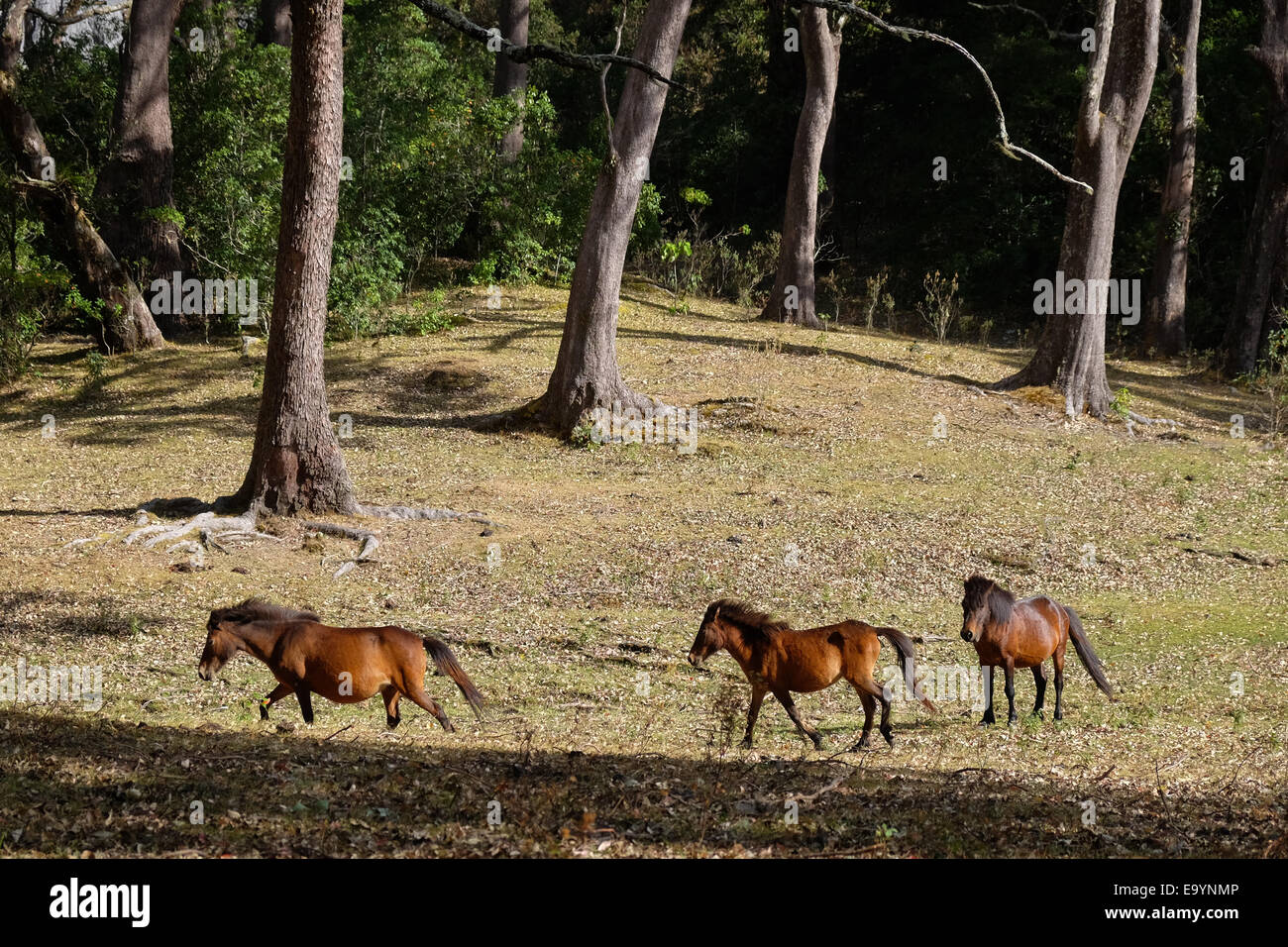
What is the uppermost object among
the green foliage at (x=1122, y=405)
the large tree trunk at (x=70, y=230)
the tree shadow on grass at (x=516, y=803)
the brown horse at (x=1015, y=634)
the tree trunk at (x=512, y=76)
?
the tree trunk at (x=512, y=76)

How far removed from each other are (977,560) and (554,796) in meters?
8.31

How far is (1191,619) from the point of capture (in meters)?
12.2

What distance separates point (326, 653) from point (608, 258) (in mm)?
12055

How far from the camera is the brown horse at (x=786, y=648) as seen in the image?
722 centimetres

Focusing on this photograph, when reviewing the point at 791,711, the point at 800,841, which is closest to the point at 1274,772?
the point at 791,711

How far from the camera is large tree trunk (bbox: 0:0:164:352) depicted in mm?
21000

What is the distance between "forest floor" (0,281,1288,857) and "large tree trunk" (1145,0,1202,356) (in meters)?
2.35

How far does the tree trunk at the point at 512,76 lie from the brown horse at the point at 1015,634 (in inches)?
836

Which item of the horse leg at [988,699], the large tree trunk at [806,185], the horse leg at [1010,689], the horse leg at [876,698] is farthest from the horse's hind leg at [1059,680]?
the large tree trunk at [806,185]

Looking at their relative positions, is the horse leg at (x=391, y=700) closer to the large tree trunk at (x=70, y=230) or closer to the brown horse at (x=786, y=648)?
the brown horse at (x=786, y=648)

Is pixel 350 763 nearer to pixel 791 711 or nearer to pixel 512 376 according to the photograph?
pixel 791 711

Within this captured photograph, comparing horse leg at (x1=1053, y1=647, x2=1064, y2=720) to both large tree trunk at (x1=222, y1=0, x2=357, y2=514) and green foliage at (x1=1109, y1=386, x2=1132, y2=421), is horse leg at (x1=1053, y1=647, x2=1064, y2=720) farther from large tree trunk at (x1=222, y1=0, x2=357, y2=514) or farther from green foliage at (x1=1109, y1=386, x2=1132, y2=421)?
green foliage at (x1=1109, y1=386, x2=1132, y2=421)

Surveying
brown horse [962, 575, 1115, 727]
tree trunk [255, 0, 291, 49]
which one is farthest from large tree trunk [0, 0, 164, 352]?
brown horse [962, 575, 1115, 727]

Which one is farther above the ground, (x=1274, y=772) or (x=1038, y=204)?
(x=1038, y=204)
